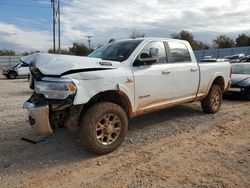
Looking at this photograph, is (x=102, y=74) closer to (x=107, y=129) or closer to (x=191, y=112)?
(x=107, y=129)

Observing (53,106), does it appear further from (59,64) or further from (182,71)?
(182,71)

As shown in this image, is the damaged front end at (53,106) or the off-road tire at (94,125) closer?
the damaged front end at (53,106)

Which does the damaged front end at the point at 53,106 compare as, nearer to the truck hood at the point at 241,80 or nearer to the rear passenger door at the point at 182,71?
the rear passenger door at the point at 182,71

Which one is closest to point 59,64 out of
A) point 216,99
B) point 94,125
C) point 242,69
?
point 94,125

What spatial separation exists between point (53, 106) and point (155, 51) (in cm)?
227

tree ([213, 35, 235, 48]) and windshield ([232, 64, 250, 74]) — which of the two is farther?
tree ([213, 35, 235, 48])

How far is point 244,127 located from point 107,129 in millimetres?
3308

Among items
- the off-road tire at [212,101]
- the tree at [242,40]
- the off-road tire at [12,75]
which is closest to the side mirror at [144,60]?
the off-road tire at [212,101]

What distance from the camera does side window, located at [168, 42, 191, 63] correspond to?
21.5 ft

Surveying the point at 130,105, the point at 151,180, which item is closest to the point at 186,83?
the point at 130,105

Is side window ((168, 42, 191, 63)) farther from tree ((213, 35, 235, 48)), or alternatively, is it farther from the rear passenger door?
tree ((213, 35, 235, 48))

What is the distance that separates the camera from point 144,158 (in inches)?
190

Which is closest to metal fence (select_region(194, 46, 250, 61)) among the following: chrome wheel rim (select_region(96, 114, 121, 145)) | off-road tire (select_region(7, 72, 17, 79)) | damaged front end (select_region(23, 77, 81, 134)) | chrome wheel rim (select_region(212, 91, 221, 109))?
off-road tire (select_region(7, 72, 17, 79))

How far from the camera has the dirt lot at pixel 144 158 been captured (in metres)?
4.07
